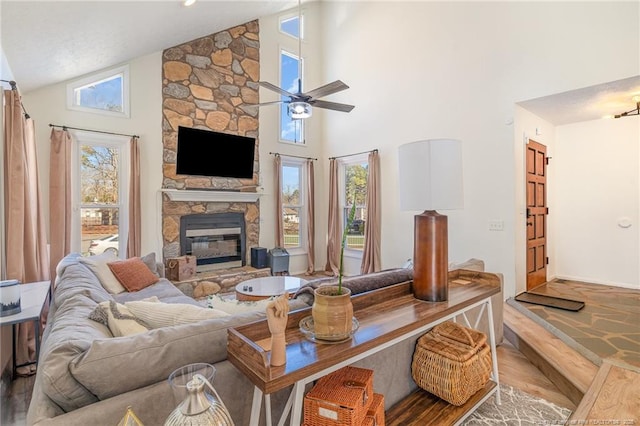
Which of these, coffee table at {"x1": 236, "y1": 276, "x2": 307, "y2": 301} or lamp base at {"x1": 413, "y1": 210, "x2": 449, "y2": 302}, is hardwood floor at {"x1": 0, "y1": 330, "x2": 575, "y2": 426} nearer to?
lamp base at {"x1": 413, "y1": 210, "x2": 449, "y2": 302}

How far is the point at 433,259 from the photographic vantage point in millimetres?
1731

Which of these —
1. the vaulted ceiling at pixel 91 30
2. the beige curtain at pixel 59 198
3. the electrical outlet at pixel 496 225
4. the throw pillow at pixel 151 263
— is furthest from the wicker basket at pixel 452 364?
the beige curtain at pixel 59 198

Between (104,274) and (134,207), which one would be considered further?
(134,207)

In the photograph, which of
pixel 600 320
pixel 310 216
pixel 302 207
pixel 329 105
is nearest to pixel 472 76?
pixel 329 105

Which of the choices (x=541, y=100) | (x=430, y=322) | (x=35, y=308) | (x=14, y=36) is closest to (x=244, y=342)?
(x=430, y=322)

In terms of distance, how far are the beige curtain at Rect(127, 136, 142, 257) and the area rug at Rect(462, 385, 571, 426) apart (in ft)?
14.2

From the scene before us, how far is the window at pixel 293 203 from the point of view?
6.20 m

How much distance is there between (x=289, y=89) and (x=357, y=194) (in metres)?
2.50

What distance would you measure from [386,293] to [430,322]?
0.31 metres

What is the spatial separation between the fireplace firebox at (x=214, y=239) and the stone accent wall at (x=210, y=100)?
102mm

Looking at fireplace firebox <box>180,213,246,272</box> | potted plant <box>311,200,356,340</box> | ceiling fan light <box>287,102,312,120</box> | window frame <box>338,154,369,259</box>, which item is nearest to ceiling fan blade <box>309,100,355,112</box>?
ceiling fan light <box>287,102,312,120</box>

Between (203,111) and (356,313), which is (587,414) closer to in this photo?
(356,313)

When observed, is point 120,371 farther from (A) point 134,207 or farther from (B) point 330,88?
(A) point 134,207

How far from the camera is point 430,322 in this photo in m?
1.50
